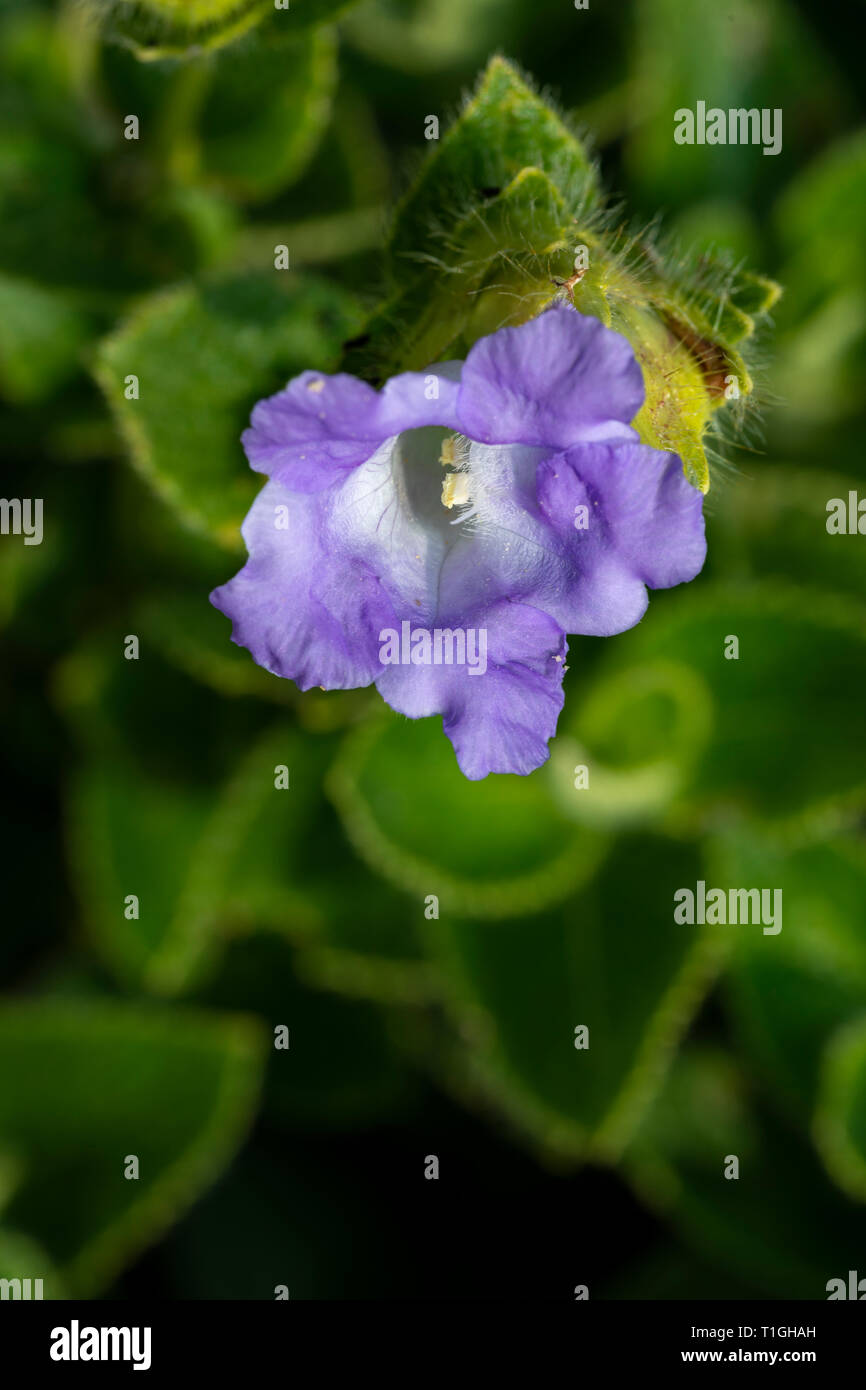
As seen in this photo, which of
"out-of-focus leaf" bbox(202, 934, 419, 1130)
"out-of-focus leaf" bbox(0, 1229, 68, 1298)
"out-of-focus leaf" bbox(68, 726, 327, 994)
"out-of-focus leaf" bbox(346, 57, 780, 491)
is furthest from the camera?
"out-of-focus leaf" bbox(202, 934, 419, 1130)

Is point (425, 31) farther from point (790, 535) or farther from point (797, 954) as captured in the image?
point (797, 954)

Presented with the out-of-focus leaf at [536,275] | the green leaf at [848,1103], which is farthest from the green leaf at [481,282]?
the green leaf at [848,1103]

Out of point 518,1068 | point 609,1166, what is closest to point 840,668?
A: point 518,1068

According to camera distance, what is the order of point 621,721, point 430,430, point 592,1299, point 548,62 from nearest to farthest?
1. point 430,430
2. point 621,721
3. point 592,1299
4. point 548,62

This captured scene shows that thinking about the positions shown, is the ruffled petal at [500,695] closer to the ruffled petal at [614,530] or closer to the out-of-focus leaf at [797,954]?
the ruffled petal at [614,530]

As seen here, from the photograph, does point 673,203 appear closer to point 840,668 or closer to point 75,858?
point 840,668

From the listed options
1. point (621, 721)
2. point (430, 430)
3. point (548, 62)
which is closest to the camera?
point (430, 430)

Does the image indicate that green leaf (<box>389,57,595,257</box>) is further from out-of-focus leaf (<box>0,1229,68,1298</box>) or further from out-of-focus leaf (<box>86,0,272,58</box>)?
out-of-focus leaf (<box>0,1229,68,1298</box>)

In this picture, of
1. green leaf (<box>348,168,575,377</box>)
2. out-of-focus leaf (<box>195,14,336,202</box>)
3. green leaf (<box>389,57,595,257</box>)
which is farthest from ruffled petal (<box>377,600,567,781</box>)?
out-of-focus leaf (<box>195,14,336,202</box>)
